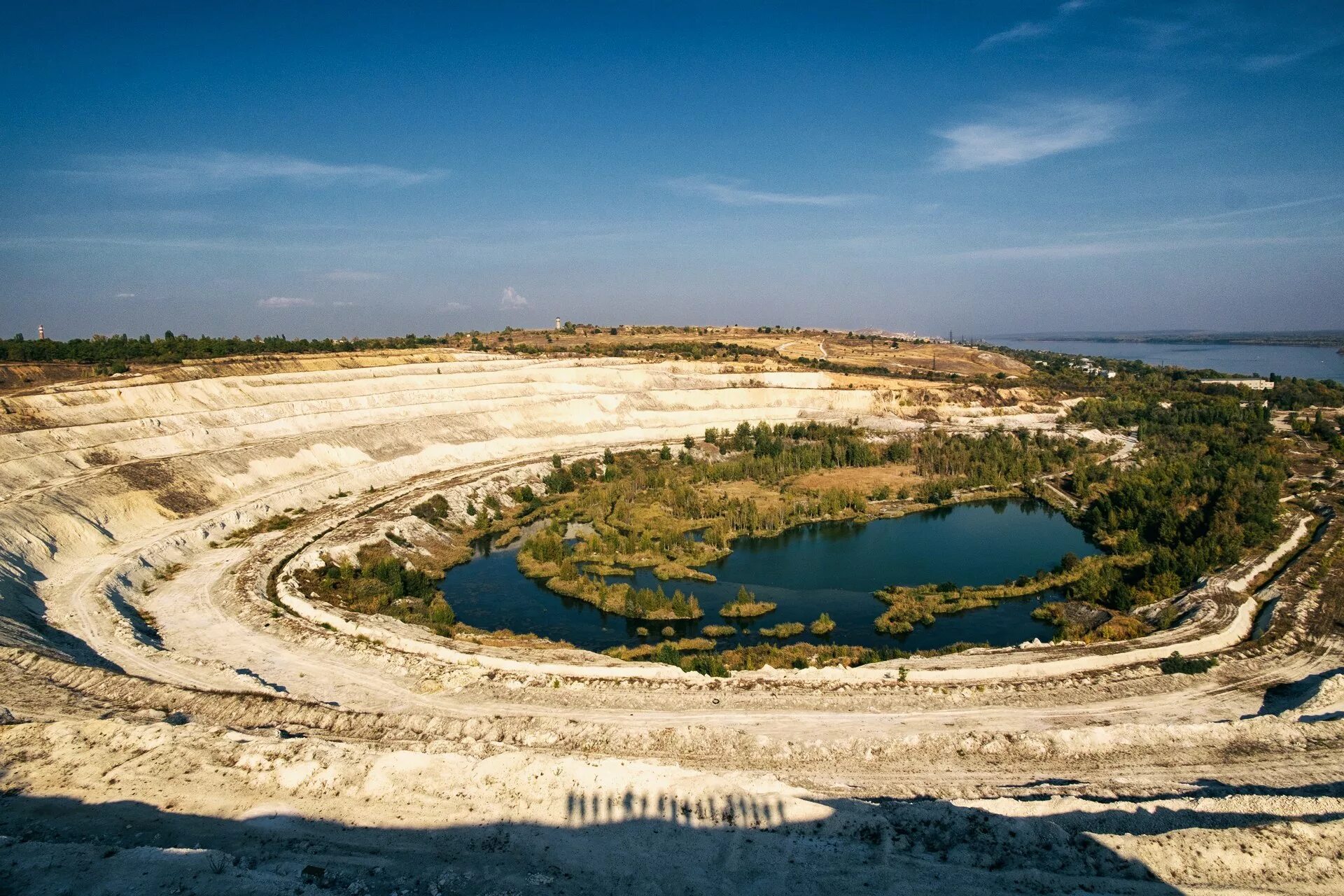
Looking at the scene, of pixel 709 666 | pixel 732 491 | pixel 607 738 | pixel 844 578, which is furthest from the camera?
pixel 732 491

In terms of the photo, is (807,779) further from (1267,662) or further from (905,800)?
(1267,662)

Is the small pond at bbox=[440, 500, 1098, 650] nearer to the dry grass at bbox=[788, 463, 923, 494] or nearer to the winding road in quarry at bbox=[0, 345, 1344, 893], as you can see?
the winding road in quarry at bbox=[0, 345, 1344, 893]

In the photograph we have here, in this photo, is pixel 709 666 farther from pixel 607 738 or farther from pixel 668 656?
pixel 607 738

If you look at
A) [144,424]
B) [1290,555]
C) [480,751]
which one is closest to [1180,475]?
[1290,555]

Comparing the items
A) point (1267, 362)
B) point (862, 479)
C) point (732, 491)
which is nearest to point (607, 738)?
point (732, 491)

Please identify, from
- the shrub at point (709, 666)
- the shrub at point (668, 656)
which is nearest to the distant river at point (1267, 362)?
the shrub at point (668, 656)

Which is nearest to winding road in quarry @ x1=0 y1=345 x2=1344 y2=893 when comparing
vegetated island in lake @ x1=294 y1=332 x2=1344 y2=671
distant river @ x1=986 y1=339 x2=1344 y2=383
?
vegetated island in lake @ x1=294 y1=332 x2=1344 y2=671
